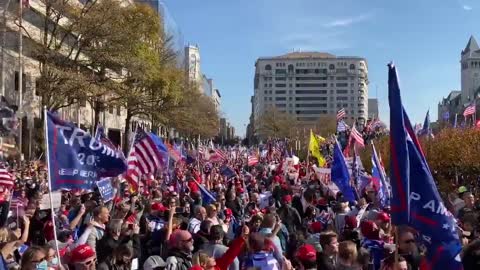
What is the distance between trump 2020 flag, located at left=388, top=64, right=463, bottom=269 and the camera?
4.74 m

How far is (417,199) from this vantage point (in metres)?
4.92

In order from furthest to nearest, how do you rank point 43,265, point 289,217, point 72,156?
1. point 289,217
2. point 72,156
3. point 43,265

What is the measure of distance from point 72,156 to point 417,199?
172 inches

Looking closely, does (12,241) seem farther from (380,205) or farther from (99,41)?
(99,41)

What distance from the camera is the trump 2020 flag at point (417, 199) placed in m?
4.74

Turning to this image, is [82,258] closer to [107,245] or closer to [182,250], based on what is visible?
[182,250]

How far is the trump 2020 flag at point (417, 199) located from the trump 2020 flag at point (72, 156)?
397cm

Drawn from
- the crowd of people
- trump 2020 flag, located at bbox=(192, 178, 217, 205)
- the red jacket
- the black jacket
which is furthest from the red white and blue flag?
the red jacket

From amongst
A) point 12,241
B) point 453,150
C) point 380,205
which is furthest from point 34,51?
point 12,241

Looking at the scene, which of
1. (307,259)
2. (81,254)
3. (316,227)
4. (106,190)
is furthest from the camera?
(106,190)

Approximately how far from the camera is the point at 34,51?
3644cm

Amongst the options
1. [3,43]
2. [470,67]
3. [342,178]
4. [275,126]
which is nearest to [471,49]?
[470,67]

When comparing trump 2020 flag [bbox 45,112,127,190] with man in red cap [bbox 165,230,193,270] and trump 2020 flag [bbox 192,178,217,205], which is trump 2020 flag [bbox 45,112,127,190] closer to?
man in red cap [bbox 165,230,193,270]

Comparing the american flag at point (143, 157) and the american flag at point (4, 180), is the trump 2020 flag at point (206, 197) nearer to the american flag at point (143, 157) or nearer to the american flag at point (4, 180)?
the american flag at point (143, 157)
